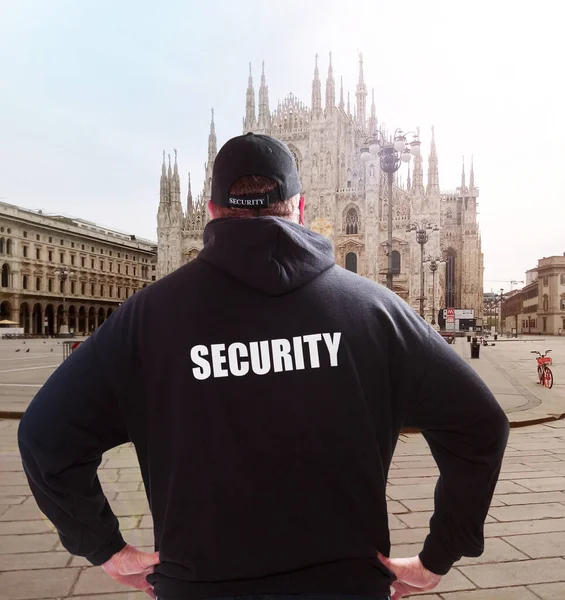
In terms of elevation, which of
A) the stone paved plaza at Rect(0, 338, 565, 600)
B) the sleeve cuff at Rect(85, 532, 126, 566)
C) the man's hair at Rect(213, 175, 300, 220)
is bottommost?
the stone paved plaza at Rect(0, 338, 565, 600)

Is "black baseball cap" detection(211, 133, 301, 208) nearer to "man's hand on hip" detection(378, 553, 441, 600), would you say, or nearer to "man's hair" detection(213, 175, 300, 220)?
"man's hair" detection(213, 175, 300, 220)

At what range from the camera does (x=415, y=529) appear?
3.48 metres

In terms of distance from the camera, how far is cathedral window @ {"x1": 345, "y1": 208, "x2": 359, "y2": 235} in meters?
51.4

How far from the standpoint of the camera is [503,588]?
2750 millimetres

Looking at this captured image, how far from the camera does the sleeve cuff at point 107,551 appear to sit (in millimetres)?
1315

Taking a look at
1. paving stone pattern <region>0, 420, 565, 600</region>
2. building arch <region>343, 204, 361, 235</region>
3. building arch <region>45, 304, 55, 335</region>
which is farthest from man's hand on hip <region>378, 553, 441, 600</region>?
building arch <region>45, 304, 55, 335</region>

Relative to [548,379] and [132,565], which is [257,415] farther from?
[548,379]

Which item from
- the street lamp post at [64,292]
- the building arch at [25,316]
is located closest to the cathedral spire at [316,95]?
the street lamp post at [64,292]

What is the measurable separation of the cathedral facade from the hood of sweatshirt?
44.5 m

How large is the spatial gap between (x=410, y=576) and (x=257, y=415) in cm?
56

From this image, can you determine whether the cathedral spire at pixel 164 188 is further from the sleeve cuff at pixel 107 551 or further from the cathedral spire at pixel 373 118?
the sleeve cuff at pixel 107 551

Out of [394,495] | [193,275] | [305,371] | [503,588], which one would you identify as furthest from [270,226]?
[394,495]

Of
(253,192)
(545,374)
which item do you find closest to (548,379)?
(545,374)

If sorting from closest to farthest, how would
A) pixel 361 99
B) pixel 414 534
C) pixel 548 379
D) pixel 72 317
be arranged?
pixel 414 534 < pixel 548 379 < pixel 72 317 < pixel 361 99
